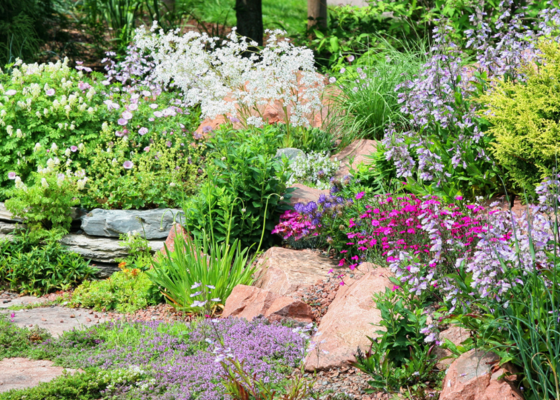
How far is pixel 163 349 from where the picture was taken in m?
3.62

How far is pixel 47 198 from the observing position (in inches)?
220

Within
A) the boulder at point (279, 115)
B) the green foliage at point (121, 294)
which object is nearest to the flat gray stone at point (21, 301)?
the green foliage at point (121, 294)

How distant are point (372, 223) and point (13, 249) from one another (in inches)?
144

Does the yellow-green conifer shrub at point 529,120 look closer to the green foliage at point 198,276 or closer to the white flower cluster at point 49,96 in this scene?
the green foliage at point 198,276

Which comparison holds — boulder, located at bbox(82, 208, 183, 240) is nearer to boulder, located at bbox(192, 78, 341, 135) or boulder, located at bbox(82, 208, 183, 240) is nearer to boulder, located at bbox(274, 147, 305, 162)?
boulder, located at bbox(274, 147, 305, 162)

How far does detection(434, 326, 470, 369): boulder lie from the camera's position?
10.3 feet

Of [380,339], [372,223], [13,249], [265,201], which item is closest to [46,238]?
[13,249]

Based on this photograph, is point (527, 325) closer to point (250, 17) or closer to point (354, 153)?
point (354, 153)

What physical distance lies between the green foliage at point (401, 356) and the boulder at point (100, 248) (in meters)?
3.19

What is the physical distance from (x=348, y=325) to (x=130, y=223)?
2.97 meters

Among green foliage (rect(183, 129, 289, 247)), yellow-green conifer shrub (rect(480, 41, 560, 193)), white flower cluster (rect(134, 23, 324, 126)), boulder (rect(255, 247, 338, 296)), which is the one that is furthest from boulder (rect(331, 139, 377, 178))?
yellow-green conifer shrub (rect(480, 41, 560, 193))

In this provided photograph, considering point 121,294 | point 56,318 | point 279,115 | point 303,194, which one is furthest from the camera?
point 279,115

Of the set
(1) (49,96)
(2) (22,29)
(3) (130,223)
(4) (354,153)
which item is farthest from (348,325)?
(2) (22,29)

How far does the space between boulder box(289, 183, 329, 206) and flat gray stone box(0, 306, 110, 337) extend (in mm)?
2087
